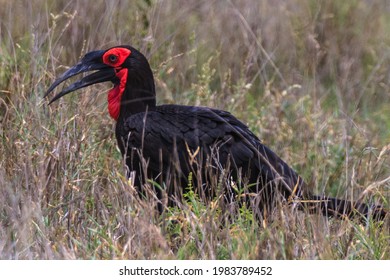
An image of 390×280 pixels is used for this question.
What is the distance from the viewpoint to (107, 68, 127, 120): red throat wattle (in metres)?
5.29

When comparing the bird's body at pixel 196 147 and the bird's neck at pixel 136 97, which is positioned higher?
the bird's neck at pixel 136 97

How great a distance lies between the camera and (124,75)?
530 centimetres

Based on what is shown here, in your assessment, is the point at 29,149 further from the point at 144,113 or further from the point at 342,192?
the point at 342,192

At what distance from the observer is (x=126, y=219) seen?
416 centimetres

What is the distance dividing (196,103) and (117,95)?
28.9 inches

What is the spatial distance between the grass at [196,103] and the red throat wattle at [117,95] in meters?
0.10

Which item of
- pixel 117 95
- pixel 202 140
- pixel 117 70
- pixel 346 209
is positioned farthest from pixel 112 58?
pixel 346 209

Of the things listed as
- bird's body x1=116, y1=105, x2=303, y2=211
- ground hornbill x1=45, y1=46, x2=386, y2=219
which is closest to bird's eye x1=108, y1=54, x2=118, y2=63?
ground hornbill x1=45, y1=46, x2=386, y2=219

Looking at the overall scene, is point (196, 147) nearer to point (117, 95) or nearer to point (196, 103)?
point (117, 95)

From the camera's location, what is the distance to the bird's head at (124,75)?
5254mm

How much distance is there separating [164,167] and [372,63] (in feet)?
9.09

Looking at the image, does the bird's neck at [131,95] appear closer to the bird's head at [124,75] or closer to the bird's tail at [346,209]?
the bird's head at [124,75]

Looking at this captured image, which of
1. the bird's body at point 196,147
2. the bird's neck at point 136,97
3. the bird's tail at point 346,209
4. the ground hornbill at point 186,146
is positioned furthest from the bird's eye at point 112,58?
the bird's tail at point 346,209
